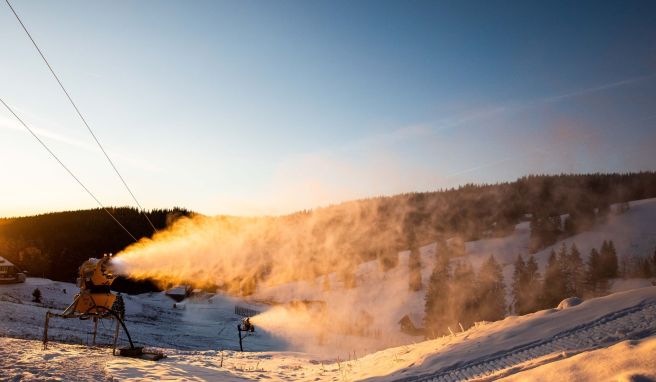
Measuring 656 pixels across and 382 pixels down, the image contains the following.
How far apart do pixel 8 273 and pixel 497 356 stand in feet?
183

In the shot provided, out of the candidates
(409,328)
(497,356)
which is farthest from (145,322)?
(497,356)

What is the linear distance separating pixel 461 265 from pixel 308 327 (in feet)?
87.4

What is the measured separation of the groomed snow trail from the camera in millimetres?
8281

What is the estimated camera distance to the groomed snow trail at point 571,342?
326 inches

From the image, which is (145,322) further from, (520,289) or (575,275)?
(575,275)

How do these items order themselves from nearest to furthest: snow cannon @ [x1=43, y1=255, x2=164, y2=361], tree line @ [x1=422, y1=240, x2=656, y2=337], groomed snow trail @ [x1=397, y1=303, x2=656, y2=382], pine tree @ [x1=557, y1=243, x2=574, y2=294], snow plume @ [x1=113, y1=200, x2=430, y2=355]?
groomed snow trail @ [x1=397, y1=303, x2=656, y2=382], snow cannon @ [x1=43, y1=255, x2=164, y2=361], snow plume @ [x1=113, y1=200, x2=430, y2=355], pine tree @ [x1=557, y1=243, x2=574, y2=294], tree line @ [x1=422, y1=240, x2=656, y2=337]

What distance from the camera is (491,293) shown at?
173ft

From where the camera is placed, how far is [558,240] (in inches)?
3556

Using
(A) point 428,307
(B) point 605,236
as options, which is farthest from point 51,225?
(B) point 605,236

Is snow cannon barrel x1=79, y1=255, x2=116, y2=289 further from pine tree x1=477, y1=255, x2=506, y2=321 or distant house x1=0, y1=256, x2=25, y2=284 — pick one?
pine tree x1=477, y1=255, x2=506, y2=321

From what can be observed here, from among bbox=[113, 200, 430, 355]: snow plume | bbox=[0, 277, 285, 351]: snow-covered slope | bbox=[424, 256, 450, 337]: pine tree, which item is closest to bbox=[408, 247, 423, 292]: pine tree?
bbox=[113, 200, 430, 355]: snow plume

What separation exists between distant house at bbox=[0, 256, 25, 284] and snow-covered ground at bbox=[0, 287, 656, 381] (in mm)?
43547

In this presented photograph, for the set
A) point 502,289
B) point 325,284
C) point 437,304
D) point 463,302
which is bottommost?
point 437,304

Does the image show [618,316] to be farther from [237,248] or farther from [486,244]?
[486,244]
